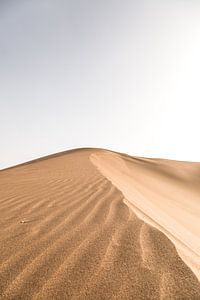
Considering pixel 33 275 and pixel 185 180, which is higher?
pixel 33 275

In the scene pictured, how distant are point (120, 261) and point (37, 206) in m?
2.33

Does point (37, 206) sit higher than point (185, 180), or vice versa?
point (37, 206)

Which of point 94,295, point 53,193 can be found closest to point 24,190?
point 53,193

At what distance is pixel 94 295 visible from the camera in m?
1.76

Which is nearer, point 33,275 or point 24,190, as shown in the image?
point 33,275

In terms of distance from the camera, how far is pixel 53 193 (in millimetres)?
5398

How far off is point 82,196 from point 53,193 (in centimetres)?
63

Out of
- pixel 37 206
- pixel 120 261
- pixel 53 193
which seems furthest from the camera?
pixel 53 193

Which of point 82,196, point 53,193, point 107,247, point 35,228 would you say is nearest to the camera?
point 107,247

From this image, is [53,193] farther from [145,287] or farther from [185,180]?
[185,180]

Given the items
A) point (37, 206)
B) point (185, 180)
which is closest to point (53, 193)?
point (37, 206)

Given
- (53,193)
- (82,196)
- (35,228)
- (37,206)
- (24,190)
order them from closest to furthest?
(35,228) < (37,206) < (82,196) < (53,193) < (24,190)

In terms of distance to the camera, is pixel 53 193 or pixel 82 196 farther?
pixel 53 193

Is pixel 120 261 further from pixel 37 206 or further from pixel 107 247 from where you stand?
pixel 37 206
